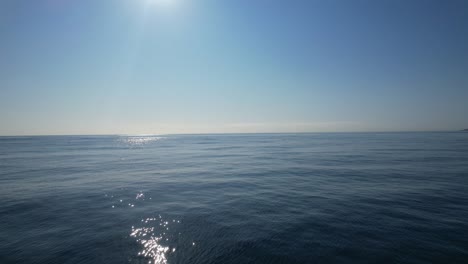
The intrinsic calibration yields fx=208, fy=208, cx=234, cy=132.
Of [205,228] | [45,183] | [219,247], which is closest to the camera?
[219,247]

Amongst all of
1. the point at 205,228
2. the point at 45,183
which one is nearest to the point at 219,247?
the point at 205,228

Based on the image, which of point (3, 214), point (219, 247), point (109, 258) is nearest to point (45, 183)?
point (3, 214)

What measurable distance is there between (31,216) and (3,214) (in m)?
1.93

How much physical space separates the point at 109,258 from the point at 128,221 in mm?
3305

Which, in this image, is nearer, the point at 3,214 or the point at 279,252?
the point at 279,252

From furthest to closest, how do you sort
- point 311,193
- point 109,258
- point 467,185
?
point 467,185 < point 311,193 < point 109,258

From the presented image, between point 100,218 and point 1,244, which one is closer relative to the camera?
point 1,244

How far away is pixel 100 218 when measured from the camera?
1057 cm

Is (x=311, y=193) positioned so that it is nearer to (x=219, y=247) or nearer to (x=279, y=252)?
(x=279, y=252)

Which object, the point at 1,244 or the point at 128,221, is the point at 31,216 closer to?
the point at 1,244

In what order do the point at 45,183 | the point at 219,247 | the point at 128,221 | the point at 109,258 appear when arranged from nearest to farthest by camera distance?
the point at 109,258, the point at 219,247, the point at 128,221, the point at 45,183

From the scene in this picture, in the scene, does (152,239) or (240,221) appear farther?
(240,221)

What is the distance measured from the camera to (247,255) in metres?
7.16

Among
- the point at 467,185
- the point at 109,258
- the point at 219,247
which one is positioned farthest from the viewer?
the point at 467,185
